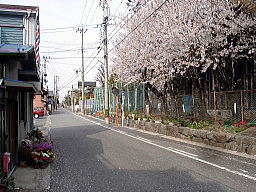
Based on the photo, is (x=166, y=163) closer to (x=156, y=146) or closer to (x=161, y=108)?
(x=156, y=146)

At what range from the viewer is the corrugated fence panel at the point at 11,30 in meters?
11.0

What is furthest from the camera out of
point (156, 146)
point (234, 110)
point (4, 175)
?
point (234, 110)

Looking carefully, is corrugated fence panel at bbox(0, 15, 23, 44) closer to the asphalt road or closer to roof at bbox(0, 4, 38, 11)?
roof at bbox(0, 4, 38, 11)

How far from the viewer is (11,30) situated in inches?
453

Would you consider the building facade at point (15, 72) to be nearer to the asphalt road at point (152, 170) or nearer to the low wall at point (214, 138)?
the asphalt road at point (152, 170)

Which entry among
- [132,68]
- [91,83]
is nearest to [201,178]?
[132,68]

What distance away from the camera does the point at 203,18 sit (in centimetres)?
1341

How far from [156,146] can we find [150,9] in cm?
1282

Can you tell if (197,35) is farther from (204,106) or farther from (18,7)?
(18,7)

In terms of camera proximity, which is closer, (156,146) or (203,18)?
(156,146)

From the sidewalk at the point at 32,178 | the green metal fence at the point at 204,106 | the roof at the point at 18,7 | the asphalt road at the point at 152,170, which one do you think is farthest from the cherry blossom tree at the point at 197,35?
the sidewalk at the point at 32,178

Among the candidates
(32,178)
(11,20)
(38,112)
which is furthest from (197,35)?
(38,112)

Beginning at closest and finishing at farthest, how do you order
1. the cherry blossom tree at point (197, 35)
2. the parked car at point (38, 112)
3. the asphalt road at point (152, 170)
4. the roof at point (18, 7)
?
the asphalt road at point (152, 170) < the roof at point (18, 7) < the cherry blossom tree at point (197, 35) < the parked car at point (38, 112)

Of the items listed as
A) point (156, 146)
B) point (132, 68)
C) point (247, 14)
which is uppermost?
point (247, 14)
